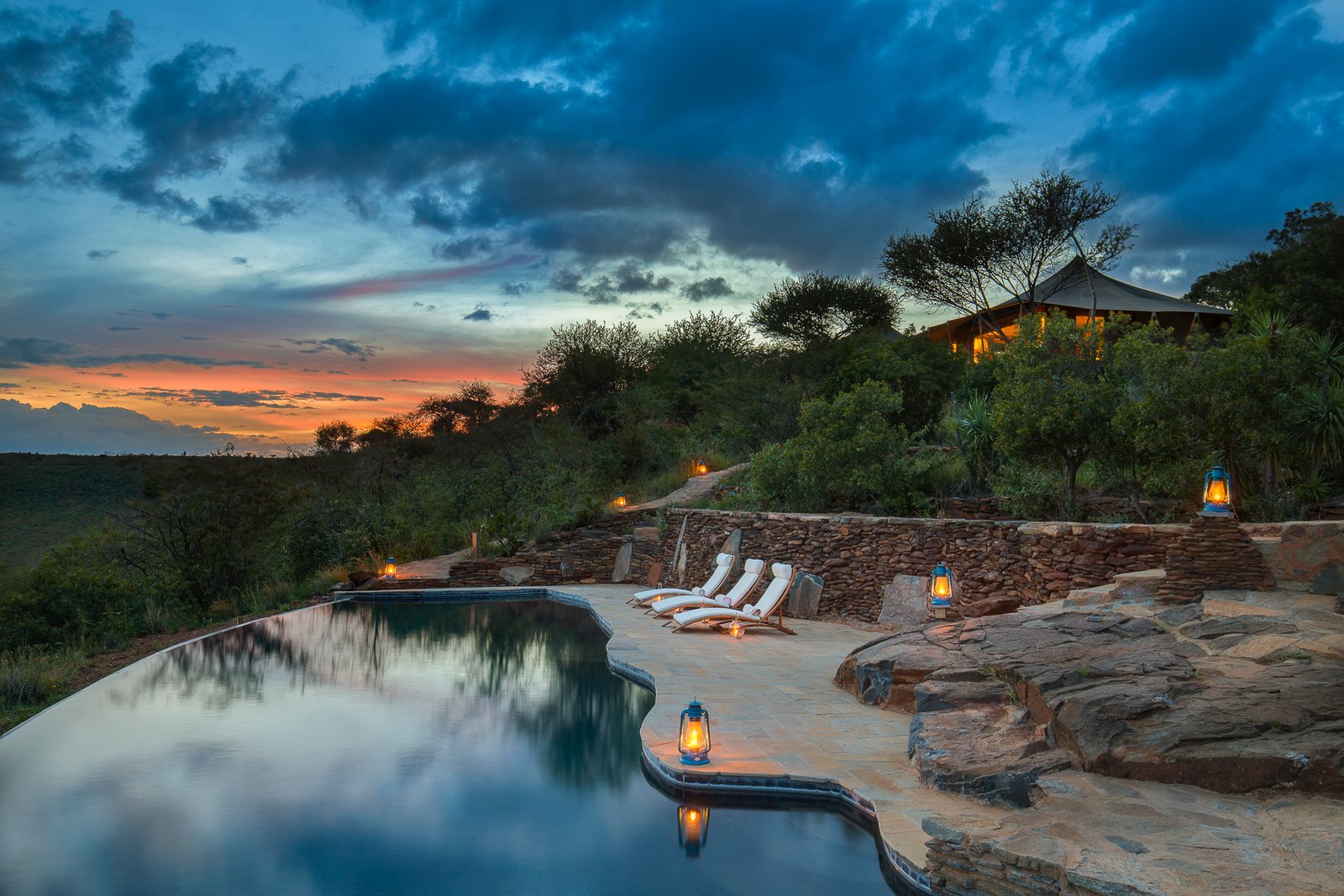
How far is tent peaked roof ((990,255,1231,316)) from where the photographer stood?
23.6 meters

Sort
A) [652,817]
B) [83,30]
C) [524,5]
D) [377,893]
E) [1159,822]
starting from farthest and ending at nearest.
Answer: [524,5]
[83,30]
[652,817]
[377,893]
[1159,822]

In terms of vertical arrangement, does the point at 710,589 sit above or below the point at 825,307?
below

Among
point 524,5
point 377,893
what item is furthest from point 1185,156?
point 377,893

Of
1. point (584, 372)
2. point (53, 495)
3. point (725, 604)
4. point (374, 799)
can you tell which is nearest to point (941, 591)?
point (725, 604)

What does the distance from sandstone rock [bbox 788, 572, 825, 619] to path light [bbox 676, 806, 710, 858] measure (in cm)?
669

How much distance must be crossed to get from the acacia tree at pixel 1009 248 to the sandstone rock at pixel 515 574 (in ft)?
47.0

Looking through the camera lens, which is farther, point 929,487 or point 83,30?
point 929,487

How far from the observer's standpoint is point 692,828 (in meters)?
4.72

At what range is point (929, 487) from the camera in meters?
12.0

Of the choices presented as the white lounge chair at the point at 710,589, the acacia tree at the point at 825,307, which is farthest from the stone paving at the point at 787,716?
the acacia tree at the point at 825,307

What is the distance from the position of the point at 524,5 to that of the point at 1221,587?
35.1ft

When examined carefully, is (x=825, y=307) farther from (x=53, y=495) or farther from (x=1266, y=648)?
(x=53, y=495)

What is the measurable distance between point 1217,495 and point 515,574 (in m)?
11.9

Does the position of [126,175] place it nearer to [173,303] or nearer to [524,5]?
[173,303]
